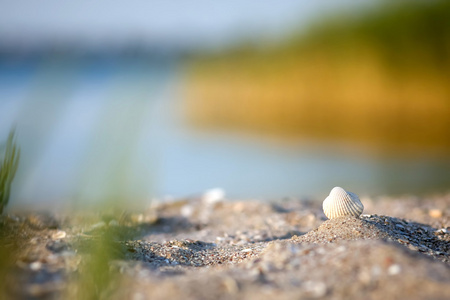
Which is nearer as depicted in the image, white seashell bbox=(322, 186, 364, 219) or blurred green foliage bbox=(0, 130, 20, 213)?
blurred green foliage bbox=(0, 130, 20, 213)

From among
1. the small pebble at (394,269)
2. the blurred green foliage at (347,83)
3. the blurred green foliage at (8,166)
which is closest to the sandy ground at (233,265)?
the small pebble at (394,269)

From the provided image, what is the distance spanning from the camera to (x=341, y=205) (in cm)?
375

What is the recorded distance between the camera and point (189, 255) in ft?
11.8

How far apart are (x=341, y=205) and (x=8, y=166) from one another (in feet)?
8.71

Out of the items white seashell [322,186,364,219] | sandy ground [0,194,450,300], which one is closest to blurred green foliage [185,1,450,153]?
white seashell [322,186,364,219]

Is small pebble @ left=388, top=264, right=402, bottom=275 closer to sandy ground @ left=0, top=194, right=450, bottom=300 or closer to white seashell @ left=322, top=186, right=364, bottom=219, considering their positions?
sandy ground @ left=0, top=194, right=450, bottom=300

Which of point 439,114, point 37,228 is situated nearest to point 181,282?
point 37,228

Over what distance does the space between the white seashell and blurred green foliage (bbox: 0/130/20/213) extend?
97.3 inches

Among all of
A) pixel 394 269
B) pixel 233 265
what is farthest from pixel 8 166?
pixel 394 269

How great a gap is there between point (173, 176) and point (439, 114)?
38.4 ft

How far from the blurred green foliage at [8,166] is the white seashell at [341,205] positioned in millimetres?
2472

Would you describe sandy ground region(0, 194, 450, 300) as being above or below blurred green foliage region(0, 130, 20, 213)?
below

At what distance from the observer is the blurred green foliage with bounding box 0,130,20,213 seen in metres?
3.52

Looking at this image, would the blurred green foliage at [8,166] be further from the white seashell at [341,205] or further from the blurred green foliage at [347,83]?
the blurred green foliage at [347,83]
